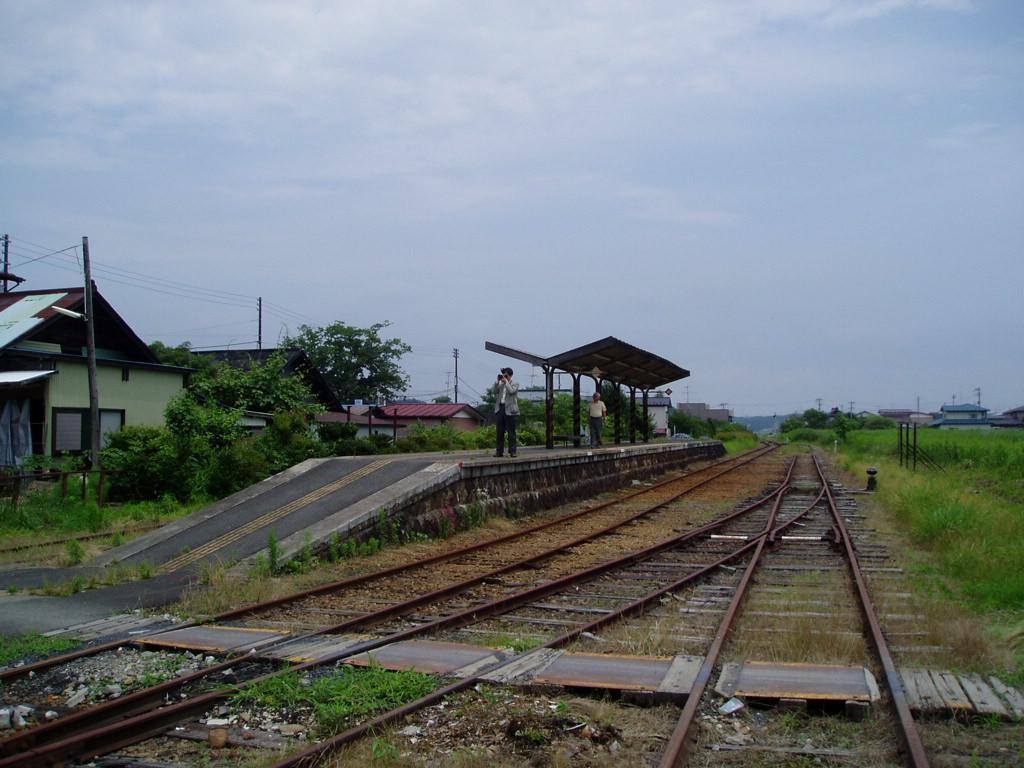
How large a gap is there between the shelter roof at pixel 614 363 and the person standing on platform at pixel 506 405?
82.2 inches

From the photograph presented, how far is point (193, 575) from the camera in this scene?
9523 millimetres

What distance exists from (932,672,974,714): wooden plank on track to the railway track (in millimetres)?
258

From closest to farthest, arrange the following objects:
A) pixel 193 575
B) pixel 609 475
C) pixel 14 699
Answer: pixel 14 699 → pixel 193 575 → pixel 609 475

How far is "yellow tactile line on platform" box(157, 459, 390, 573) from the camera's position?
1023cm

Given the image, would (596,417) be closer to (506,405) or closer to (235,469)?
(506,405)

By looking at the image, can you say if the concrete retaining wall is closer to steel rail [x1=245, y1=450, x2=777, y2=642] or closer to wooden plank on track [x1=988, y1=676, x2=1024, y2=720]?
→ steel rail [x1=245, y1=450, x2=777, y2=642]

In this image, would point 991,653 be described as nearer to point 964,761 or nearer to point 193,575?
point 964,761

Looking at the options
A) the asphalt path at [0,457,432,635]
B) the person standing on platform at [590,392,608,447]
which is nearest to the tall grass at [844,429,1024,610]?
the person standing on platform at [590,392,608,447]

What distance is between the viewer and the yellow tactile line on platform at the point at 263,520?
10.2m

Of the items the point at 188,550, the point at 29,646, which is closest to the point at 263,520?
the point at 188,550

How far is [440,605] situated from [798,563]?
4.81 meters

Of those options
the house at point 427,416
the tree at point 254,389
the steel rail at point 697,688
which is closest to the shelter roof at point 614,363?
the tree at point 254,389

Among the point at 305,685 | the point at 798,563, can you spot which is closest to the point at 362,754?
the point at 305,685

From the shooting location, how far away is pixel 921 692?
516 cm
